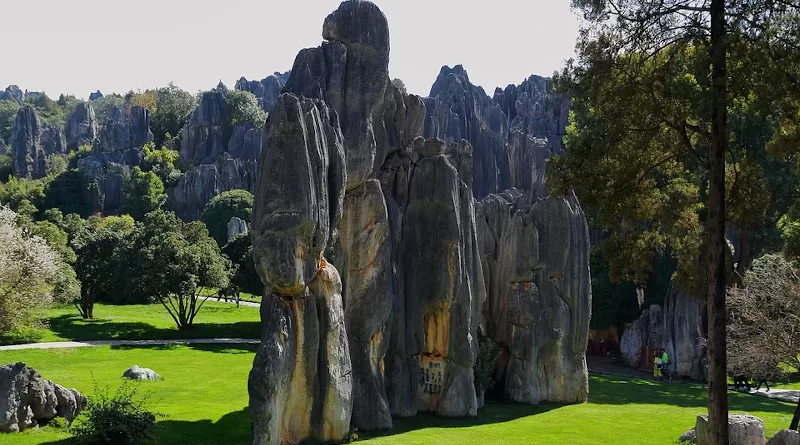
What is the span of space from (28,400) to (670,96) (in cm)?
1502

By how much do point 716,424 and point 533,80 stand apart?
387 ft

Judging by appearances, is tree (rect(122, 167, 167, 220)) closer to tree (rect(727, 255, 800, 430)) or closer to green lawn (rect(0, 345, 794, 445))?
green lawn (rect(0, 345, 794, 445))

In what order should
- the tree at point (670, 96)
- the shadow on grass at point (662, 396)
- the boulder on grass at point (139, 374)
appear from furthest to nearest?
the shadow on grass at point (662, 396), the boulder on grass at point (139, 374), the tree at point (670, 96)

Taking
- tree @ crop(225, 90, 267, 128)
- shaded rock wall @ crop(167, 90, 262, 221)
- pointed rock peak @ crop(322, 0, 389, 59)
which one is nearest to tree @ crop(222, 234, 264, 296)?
pointed rock peak @ crop(322, 0, 389, 59)

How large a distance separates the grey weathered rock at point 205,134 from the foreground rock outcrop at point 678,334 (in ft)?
256

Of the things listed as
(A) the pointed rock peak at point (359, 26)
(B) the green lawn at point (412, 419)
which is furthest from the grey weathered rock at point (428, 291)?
(A) the pointed rock peak at point (359, 26)

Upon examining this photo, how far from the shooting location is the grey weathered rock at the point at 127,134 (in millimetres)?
116250

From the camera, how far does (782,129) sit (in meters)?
15.6

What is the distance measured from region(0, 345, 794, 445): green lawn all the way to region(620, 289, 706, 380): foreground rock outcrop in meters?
4.24

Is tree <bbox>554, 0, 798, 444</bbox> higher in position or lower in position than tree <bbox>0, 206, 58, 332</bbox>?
higher

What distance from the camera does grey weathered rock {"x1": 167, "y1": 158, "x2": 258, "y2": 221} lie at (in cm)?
9206

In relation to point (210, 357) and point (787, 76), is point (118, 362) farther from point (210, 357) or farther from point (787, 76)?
point (787, 76)

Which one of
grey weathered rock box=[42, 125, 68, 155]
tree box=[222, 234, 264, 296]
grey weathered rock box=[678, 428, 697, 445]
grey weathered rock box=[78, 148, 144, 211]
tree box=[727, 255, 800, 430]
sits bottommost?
grey weathered rock box=[678, 428, 697, 445]

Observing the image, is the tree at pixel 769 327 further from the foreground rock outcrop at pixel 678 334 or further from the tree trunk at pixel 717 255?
the foreground rock outcrop at pixel 678 334
